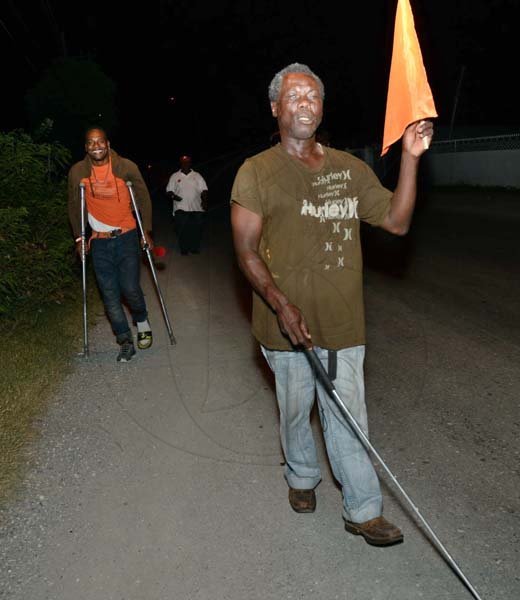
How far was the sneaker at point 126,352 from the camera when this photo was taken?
6965 millimetres

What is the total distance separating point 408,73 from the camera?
2.99 meters

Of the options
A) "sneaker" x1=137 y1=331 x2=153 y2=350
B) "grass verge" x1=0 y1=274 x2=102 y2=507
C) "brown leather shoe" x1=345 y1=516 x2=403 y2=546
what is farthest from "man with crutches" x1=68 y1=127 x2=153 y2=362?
"brown leather shoe" x1=345 y1=516 x2=403 y2=546

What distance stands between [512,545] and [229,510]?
5.00ft

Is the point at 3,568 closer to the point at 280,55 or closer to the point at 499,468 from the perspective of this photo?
the point at 499,468

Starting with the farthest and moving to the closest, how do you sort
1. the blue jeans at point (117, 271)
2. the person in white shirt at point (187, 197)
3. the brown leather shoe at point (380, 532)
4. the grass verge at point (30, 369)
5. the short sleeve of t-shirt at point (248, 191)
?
the person in white shirt at point (187, 197) < the blue jeans at point (117, 271) < the grass verge at point (30, 369) < the brown leather shoe at point (380, 532) < the short sleeve of t-shirt at point (248, 191)

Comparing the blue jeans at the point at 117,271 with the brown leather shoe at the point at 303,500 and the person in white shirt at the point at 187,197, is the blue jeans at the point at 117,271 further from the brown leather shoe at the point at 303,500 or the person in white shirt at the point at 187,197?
the person in white shirt at the point at 187,197

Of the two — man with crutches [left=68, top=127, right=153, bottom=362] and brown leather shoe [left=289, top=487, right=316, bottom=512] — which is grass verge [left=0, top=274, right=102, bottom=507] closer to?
man with crutches [left=68, top=127, right=153, bottom=362]

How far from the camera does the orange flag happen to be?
9.77 ft

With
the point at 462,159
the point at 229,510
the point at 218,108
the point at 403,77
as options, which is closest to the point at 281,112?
the point at 403,77

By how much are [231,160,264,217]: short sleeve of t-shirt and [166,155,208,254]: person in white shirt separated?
10537 mm

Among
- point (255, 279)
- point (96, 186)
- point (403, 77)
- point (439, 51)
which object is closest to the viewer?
point (403, 77)

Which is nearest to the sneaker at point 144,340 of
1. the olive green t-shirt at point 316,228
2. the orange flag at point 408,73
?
the olive green t-shirt at point 316,228

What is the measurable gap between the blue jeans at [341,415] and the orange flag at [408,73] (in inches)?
48.1

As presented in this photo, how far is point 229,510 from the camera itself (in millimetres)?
4004
